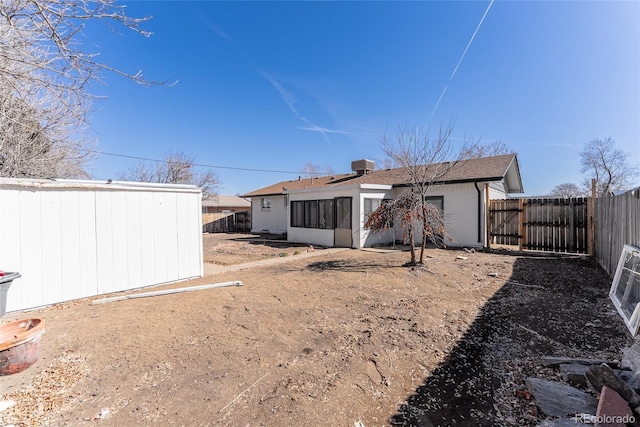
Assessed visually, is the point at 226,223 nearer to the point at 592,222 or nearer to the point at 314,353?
the point at 314,353

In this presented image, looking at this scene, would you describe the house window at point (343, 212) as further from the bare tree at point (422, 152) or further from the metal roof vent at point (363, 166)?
the metal roof vent at point (363, 166)

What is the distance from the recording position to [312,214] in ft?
45.5

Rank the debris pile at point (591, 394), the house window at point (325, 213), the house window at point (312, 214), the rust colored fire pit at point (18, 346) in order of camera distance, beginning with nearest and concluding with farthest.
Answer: the debris pile at point (591, 394) < the rust colored fire pit at point (18, 346) < the house window at point (325, 213) < the house window at point (312, 214)

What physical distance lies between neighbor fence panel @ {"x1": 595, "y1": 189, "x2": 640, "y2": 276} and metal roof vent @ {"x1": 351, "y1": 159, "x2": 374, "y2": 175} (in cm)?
1044

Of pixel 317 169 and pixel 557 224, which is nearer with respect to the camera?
pixel 557 224

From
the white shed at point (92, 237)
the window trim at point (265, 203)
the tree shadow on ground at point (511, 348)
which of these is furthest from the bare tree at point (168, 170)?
the tree shadow on ground at point (511, 348)

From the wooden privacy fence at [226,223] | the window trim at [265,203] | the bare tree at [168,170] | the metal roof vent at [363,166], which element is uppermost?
the bare tree at [168,170]

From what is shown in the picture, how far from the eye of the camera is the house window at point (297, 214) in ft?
47.3

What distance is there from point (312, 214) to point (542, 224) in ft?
30.8

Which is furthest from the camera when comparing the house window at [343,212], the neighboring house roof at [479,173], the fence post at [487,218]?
the house window at [343,212]

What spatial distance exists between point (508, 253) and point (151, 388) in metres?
11.3

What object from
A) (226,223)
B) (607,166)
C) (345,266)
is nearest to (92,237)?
(345,266)

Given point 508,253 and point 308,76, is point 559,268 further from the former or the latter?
point 308,76

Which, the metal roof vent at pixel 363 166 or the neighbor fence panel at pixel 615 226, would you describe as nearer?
the neighbor fence panel at pixel 615 226
